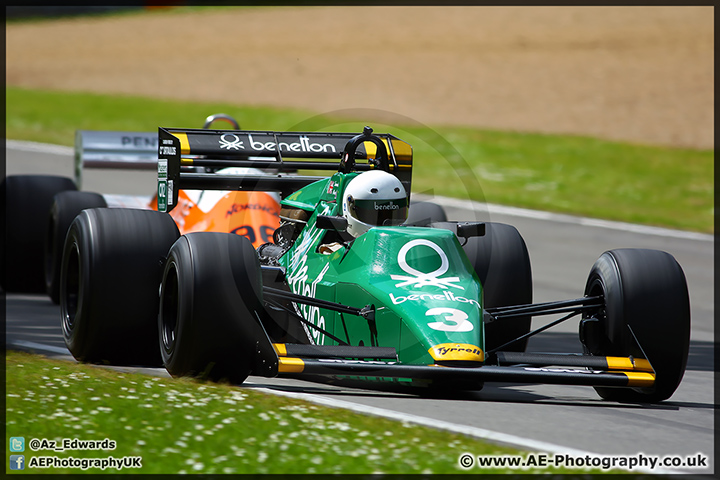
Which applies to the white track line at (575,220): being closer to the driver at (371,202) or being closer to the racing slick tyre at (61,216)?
the racing slick tyre at (61,216)

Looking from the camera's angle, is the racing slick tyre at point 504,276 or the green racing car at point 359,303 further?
the racing slick tyre at point 504,276

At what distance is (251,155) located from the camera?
9.64m

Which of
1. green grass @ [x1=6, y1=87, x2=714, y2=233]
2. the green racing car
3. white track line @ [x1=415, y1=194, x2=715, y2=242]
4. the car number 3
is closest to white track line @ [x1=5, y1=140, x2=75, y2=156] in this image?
green grass @ [x1=6, y1=87, x2=714, y2=233]

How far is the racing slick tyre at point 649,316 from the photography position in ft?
24.2

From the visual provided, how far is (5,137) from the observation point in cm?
2562

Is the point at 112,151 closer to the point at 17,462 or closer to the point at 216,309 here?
the point at 216,309

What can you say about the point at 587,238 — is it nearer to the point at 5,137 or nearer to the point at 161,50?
the point at 5,137

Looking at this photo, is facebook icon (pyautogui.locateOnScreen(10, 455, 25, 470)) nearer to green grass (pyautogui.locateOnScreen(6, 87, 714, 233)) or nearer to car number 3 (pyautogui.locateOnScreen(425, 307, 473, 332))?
car number 3 (pyautogui.locateOnScreen(425, 307, 473, 332))

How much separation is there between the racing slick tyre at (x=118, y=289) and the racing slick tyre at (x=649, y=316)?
3131 millimetres

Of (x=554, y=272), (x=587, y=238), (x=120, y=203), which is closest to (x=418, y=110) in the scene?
(x=587, y=238)

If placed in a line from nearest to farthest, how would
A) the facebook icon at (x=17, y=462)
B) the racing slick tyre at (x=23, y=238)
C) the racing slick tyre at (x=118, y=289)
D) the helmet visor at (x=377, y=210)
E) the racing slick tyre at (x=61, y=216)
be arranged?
the facebook icon at (x=17, y=462) → the racing slick tyre at (x=118, y=289) → the helmet visor at (x=377, y=210) → the racing slick tyre at (x=61, y=216) → the racing slick tyre at (x=23, y=238)

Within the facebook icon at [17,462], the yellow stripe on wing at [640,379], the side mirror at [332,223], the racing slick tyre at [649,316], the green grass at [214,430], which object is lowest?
the facebook icon at [17,462]

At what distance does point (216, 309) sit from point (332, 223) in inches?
50.0

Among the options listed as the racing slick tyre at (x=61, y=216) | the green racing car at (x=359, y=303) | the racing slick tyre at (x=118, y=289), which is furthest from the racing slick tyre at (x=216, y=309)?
the racing slick tyre at (x=61, y=216)
